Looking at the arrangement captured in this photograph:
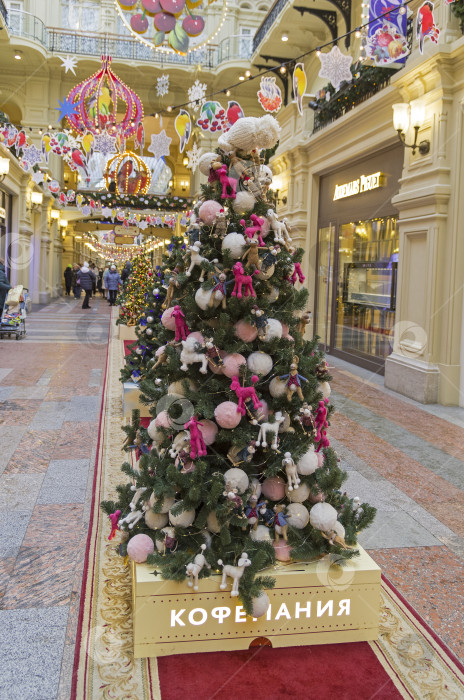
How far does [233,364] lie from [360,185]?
8569mm

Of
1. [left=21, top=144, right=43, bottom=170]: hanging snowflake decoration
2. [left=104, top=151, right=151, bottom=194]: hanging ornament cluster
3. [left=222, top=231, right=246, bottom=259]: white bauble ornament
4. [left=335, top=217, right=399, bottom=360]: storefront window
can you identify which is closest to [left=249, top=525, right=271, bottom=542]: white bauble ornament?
[left=222, top=231, right=246, bottom=259]: white bauble ornament

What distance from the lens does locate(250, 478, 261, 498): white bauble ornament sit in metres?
2.51

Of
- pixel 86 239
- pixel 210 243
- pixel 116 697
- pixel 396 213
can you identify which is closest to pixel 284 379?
pixel 210 243

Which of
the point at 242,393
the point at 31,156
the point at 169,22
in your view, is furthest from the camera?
the point at 31,156

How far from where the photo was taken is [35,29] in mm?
21078

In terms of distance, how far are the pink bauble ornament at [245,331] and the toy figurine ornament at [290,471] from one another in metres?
0.50

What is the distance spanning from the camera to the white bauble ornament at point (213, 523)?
2.45m

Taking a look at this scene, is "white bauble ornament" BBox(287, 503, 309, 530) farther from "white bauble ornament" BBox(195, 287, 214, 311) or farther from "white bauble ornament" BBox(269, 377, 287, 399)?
"white bauble ornament" BBox(195, 287, 214, 311)

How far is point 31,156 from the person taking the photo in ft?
49.2

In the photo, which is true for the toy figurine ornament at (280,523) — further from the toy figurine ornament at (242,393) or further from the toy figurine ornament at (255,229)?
the toy figurine ornament at (255,229)

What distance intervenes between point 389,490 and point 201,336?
7.81 feet

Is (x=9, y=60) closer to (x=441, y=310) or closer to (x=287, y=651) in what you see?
(x=441, y=310)

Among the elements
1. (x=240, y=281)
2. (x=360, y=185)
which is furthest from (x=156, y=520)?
(x=360, y=185)

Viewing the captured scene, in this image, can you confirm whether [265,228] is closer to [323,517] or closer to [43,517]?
[323,517]
